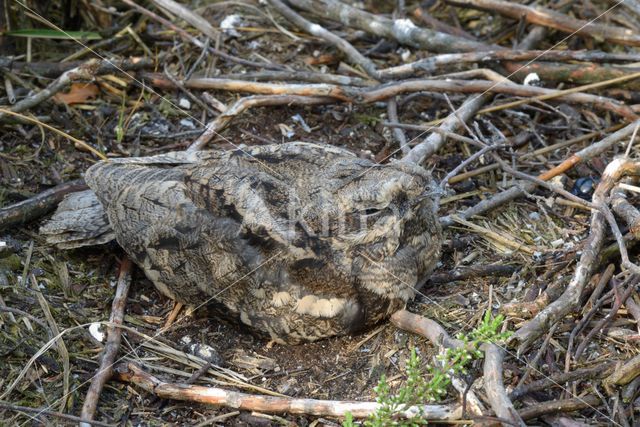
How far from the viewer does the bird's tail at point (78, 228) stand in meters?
4.46

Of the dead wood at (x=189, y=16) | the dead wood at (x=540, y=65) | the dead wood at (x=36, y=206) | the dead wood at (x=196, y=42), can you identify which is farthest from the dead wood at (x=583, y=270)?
the dead wood at (x=189, y=16)

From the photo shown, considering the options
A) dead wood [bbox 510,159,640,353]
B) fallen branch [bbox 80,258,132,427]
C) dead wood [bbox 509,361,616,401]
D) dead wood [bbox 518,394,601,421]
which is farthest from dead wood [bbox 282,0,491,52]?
dead wood [bbox 518,394,601,421]

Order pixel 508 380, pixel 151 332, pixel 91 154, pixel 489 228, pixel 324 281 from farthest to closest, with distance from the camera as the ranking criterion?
pixel 91 154, pixel 489 228, pixel 151 332, pixel 324 281, pixel 508 380

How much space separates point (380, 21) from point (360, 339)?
8.02 feet

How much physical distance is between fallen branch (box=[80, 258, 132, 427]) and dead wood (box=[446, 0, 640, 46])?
289 centimetres

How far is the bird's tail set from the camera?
446 centimetres

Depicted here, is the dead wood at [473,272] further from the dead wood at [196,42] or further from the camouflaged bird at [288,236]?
the dead wood at [196,42]

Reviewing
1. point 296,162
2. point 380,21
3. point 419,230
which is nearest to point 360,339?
point 419,230

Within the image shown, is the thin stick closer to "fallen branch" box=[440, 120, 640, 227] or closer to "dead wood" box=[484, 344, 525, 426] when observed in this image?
"dead wood" box=[484, 344, 525, 426]

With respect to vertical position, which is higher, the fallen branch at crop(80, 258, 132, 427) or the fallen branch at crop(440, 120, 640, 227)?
the fallen branch at crop(440, 120, 640, 227)

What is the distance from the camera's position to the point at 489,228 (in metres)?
4.68

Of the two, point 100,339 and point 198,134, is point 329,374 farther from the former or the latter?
point 198,134

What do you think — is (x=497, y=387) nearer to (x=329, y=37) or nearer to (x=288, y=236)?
(x=288, y=236)

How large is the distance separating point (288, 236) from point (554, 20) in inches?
106
